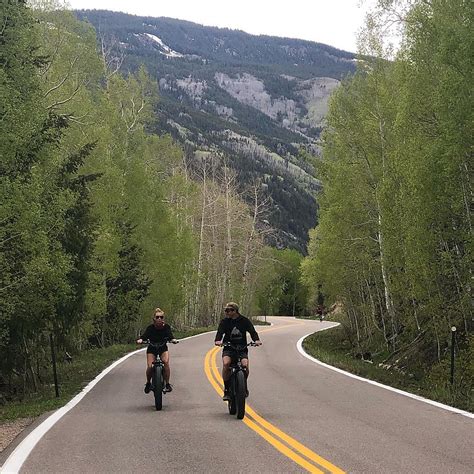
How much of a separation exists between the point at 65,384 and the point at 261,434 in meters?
8.56

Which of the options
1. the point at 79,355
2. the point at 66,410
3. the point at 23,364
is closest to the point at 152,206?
the point at 79,355

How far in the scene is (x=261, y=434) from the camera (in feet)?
27.0

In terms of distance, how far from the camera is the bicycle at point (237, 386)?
954 cm

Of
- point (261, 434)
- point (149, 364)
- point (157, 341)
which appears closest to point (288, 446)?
point (261, 434)

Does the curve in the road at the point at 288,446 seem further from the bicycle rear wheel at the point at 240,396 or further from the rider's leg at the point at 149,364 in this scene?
the rider's leg at the point at 149,364

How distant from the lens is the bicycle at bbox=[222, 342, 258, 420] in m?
9.54

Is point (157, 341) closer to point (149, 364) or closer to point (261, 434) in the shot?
point (149, 364)

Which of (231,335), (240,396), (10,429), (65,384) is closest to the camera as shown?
(10,429)

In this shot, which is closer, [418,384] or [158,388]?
[158,388]

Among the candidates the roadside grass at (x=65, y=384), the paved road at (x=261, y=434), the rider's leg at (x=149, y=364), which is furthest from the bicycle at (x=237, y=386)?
the roadside grass at (x=65, y=384)

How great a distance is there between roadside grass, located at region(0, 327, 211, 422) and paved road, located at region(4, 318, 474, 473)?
25.1 inches

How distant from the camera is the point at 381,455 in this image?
6.93 meters

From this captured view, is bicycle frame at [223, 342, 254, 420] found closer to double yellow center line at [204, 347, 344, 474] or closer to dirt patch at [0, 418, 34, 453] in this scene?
double yellow center line at [204, 347, 344, 474]

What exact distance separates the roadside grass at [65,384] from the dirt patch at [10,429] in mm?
303
